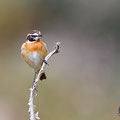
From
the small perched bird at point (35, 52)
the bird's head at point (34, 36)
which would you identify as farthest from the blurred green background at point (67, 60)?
the bird's head at point (34, 36)

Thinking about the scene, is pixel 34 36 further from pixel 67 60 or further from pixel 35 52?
pixel 67 60

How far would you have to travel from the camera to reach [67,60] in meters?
12.0

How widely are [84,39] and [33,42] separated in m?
7.51

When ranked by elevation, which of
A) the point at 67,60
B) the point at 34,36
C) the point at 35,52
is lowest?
the point at 67,60

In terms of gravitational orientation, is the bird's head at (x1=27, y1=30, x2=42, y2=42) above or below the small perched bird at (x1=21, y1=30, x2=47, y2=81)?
above

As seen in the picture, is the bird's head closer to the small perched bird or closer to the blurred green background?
the small perched bird

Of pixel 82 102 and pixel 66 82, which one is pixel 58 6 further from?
pixel 82 102

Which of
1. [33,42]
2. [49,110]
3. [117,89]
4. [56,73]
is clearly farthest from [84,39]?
[33,42]

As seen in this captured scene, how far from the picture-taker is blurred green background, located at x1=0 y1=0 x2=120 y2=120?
809 centimetres

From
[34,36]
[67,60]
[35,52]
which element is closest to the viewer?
[34,36]

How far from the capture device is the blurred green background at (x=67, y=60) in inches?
319

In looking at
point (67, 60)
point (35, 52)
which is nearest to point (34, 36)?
point (35, 52)

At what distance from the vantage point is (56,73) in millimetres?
10891

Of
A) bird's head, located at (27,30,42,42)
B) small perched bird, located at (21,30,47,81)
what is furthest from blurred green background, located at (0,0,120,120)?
bird's head, located at (27,30,42,42)
